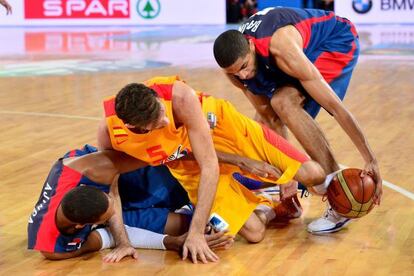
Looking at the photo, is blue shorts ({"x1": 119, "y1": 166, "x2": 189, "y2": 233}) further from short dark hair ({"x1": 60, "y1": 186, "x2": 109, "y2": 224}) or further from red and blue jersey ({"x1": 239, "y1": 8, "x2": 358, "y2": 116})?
red and blue jersey ({"x1": 239, "y1": 8, "x2": 358, "y2": 116})

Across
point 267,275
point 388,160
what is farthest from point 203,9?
point 267,275

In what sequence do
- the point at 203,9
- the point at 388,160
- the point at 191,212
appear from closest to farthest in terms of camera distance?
the point at 191,212 < the point at 388,160 < the point at 203,9

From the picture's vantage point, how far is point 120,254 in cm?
446

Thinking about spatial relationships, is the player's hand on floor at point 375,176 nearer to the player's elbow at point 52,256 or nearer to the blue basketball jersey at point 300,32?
the blue basketball jersey at point 300,32

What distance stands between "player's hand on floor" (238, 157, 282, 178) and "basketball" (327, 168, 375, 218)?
0.32m

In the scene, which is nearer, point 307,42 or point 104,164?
point 104,164

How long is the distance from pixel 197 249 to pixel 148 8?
515 inches

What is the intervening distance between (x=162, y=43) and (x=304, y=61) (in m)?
9.53

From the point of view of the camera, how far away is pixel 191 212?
16.0 ft

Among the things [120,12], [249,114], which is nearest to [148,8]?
[120,12]

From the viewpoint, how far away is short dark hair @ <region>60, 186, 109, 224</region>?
4.15 m

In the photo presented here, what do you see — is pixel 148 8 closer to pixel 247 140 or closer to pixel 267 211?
pixel 267 211

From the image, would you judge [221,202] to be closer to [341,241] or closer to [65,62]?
[341,241]

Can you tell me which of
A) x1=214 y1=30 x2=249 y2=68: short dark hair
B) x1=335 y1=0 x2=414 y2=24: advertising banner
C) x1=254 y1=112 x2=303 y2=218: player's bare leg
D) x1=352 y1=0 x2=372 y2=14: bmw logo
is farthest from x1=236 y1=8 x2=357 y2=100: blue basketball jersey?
x1=352 y1=0 x2=372 y2=14: bmw logo
